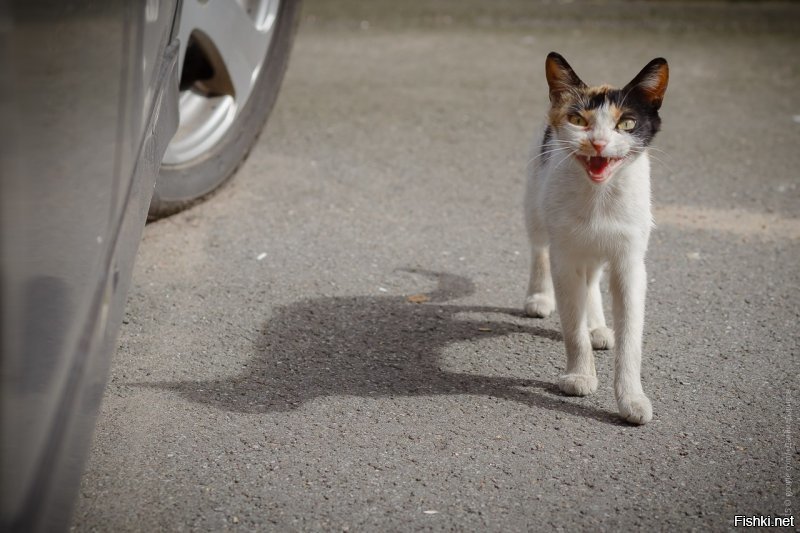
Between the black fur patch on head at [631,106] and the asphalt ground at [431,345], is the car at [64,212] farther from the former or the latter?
the black fur patch on head at [631,106]

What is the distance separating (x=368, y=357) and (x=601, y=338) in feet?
2.74

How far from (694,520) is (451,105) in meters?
4.08

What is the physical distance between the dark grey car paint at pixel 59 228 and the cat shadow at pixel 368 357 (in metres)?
0.81

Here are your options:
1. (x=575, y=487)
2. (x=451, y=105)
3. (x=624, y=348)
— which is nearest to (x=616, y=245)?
(x=624, y=348)

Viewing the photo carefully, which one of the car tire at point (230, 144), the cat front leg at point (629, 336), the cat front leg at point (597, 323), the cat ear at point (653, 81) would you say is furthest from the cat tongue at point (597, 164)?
the car tire at point (230, 144)

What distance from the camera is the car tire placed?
159 inches

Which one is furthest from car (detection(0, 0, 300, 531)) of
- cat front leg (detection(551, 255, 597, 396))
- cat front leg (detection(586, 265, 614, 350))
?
cat front leg (detection(586, 265, 614, 350))

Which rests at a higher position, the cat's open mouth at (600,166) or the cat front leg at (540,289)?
the cat's open mouth at (600,166)

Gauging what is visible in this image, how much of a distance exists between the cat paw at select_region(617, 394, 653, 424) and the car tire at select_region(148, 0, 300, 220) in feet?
7.15

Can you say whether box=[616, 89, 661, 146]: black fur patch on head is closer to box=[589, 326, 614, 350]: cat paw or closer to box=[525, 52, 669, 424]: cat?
box=[525, 52, 669, 424]: cat

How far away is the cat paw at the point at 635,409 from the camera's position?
8.89 ft

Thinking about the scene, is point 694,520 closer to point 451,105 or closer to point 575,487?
point 575,487

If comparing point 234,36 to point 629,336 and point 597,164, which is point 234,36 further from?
point 629,336

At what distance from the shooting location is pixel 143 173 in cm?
247
